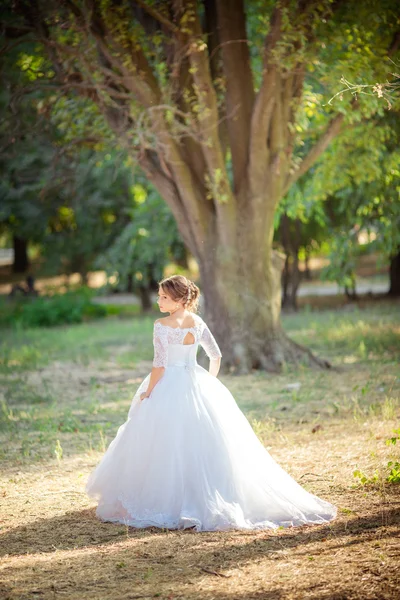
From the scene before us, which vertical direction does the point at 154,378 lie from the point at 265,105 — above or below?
below

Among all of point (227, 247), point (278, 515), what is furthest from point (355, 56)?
point (278, 515)

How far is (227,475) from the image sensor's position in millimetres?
5582

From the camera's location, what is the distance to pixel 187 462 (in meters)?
5.61

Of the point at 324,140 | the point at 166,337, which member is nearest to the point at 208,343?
the point at 166,337

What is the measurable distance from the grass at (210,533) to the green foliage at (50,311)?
9.28 m

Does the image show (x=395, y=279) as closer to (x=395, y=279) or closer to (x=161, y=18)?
(x=395, y=279)

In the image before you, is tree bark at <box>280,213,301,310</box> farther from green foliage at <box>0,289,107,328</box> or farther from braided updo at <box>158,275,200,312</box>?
braided updo at <box>158,275,200,312</box>

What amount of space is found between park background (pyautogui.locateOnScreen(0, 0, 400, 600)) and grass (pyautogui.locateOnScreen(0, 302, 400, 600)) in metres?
0.02

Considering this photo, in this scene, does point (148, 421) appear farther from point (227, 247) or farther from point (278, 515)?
point (227, 247)

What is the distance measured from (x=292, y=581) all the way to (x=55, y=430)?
5.11 m

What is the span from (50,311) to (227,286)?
1242cm

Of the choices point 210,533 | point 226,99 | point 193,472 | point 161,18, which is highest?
point 161,18

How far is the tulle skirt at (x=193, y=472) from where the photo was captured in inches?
214

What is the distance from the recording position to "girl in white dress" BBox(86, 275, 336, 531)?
17.9 feet
